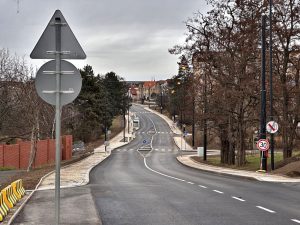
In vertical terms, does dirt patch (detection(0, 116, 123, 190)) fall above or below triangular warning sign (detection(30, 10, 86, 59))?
below

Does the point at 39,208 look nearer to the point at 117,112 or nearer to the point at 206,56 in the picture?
the point at 206,56

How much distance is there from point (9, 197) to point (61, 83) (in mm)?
7365

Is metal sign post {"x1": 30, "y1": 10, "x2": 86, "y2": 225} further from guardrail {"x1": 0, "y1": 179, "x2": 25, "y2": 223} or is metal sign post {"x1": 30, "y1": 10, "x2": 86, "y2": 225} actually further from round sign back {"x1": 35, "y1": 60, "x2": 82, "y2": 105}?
guardrail {"x1": 0, "y1": 179, "x2": 25, "y2": 223}

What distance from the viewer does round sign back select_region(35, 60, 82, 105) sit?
6.38 metres

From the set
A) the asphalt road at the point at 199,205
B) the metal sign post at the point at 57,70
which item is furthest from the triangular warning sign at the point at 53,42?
the asphalt road at the point at 199,205

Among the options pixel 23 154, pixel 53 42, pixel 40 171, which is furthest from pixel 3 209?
pixel 23 154

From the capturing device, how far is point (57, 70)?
645cm

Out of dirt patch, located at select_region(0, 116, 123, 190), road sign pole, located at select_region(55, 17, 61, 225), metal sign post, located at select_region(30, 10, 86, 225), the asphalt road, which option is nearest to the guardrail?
the asphalt road

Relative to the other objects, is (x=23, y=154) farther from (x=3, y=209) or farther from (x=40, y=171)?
(x=3, y=209)

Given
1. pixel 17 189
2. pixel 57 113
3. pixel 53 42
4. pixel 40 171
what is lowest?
pixel 40 171

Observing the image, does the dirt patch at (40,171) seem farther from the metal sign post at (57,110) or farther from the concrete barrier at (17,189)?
the metal sign post at (57,110)

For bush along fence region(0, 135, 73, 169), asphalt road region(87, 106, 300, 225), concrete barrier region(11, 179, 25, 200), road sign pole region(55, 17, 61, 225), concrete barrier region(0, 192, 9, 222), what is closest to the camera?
road sign pole region(55, 17, 61, 225)

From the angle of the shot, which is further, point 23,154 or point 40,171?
point 23,154

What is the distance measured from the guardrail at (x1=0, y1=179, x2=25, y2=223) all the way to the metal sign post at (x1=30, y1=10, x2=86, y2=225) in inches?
200
